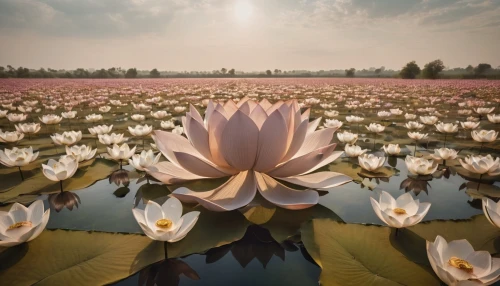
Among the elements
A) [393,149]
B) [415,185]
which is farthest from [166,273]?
[393,149]

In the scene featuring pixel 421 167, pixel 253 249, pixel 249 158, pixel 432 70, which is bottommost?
pixel 253 249

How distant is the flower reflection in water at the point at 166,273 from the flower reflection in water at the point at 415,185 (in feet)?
4.79

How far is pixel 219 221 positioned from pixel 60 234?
68cm

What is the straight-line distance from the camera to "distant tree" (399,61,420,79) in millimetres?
38406

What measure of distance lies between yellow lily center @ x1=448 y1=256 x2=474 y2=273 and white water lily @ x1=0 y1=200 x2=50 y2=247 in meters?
1.45

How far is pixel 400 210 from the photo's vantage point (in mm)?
1184

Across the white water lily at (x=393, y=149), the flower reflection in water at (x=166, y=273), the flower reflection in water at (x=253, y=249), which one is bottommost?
the flower reflection in water at (x=253, y=249)

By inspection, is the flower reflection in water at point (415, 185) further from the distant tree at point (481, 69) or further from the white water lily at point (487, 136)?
the distant tree at point (481, 69)

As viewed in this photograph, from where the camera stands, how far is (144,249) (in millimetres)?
1036

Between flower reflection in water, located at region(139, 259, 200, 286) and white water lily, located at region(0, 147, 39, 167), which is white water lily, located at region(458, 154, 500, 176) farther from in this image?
white water lily, located at region(0, 147, 39, 167)

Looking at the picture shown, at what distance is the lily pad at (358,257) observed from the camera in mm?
893

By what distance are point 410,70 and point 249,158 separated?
4509 cm

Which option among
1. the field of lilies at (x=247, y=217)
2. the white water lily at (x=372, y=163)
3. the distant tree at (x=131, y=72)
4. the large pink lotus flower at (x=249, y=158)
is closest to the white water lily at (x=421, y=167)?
the field of lilies at (x=247, y=217)

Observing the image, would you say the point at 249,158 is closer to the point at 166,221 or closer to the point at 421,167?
the point at 166,221
